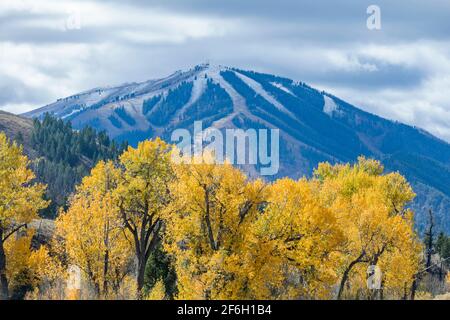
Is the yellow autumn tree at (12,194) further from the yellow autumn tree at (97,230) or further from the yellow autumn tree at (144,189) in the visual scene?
the yellow autumn tree at (144,189)

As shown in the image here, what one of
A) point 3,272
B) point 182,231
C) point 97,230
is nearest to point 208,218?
point 182,231

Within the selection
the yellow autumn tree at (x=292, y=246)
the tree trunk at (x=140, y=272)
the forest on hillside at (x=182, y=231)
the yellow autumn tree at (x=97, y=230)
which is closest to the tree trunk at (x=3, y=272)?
the forest on hillside at (x=182, y=231)

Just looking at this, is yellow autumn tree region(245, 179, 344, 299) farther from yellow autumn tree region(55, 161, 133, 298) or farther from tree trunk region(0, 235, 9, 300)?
tree trunk region(0, 235, 9, 300)

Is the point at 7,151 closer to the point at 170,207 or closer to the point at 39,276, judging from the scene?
the point at 39,276

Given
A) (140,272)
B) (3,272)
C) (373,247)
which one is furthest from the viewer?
(373,247)

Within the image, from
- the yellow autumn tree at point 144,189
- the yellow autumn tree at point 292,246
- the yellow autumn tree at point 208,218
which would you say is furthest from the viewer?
the yellow autumn tree at point 144,189

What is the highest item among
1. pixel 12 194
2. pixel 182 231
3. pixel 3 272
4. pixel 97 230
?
pixel 12 194

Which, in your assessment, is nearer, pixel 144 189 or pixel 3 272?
pixel 144 189

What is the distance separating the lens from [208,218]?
7112 cm

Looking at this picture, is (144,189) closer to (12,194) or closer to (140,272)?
(140,272)

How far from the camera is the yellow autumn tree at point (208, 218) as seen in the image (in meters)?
70.0
